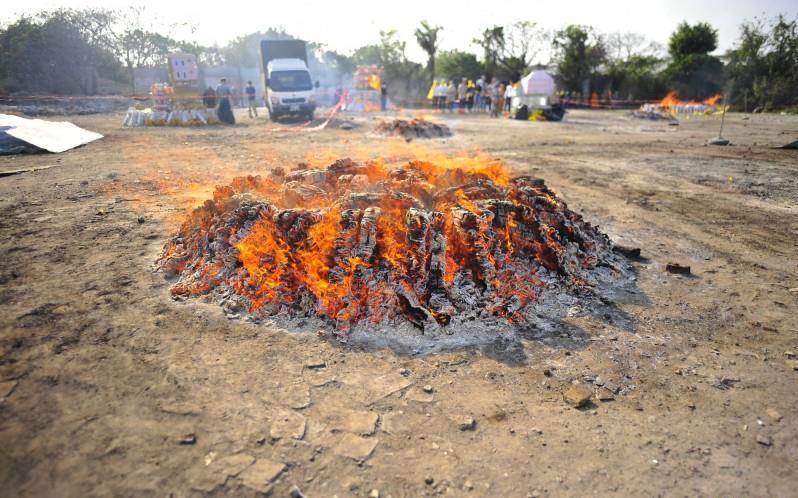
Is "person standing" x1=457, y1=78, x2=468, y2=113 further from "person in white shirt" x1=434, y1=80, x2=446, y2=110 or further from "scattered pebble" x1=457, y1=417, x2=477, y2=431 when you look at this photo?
"scattered pebble" x1=457, y1=417, x2=477, y2=431

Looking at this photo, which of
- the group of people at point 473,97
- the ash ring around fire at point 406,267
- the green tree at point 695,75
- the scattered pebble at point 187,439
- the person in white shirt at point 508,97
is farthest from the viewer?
the green tree at point 695,75

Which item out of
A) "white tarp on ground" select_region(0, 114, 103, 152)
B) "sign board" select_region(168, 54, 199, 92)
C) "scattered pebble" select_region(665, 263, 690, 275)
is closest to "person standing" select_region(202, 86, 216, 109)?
"sign board" select_region(168, 54, 199, 92)

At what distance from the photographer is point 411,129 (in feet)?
58.6

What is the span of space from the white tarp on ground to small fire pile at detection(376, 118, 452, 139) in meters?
11.6

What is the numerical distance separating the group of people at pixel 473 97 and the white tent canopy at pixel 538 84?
123cm

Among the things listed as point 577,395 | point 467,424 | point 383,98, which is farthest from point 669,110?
point 467,424

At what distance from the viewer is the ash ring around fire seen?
14.2 feet

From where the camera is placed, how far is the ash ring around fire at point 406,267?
4.34m

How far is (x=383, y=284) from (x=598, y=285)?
9.37 feet

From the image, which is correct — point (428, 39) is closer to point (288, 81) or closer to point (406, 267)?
point (288, 81)

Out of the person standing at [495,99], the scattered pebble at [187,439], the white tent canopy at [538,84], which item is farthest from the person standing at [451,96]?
the scattered pebble at [187,439]

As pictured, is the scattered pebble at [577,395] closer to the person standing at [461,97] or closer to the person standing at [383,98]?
the person standing at [461,97]

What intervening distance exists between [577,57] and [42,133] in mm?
39997

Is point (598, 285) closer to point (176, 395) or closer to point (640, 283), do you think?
point (640, 283)
